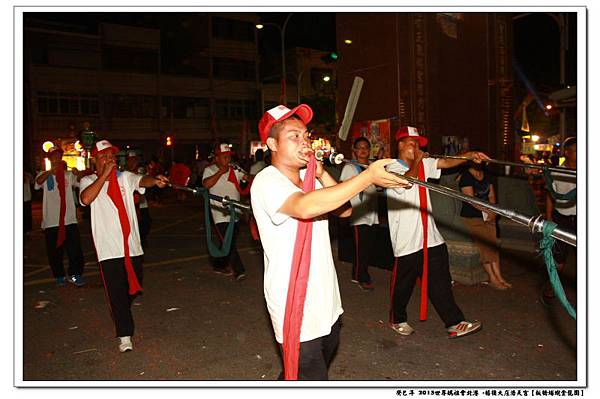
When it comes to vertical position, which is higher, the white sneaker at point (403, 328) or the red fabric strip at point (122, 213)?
the red fabric strip at point (122, 213)

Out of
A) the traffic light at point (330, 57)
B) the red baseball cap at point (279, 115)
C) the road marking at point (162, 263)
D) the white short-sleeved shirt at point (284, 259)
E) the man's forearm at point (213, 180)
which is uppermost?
the traffic light at point (330, 57)

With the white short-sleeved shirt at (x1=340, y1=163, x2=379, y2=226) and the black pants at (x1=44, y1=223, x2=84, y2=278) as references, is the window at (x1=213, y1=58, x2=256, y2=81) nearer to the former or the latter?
the black pants at (x1=44, y1=223, x2=84, y2=278)

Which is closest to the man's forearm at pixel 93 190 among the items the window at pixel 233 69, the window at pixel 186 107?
the window at pixel 186 107

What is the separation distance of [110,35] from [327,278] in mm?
38309

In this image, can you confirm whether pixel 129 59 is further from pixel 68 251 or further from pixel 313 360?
pixel 313 360

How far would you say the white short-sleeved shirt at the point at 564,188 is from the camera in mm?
5605

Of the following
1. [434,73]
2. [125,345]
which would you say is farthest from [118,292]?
[434,73]

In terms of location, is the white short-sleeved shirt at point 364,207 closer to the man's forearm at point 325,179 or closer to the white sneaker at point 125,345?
the white sneaker at point 125,345

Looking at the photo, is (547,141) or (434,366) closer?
(434,366)

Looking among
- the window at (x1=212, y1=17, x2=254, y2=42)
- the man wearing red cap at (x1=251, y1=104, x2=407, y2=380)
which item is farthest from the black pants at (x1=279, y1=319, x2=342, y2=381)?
the window at (x1=212, y1=17, x2=254, y2=42)

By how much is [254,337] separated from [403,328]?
1525 mm

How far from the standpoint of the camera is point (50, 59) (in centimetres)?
3419

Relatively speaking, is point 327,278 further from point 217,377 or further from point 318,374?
point 217,377

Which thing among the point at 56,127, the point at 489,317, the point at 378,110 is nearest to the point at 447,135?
the point at 378,110
